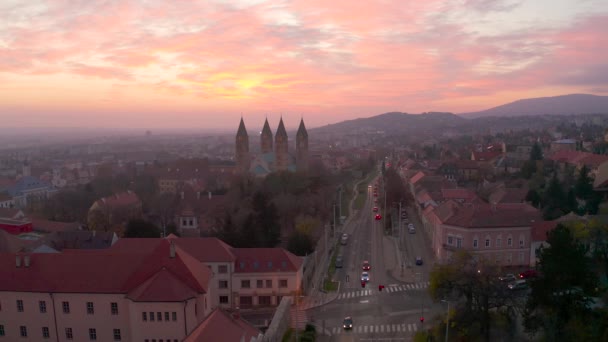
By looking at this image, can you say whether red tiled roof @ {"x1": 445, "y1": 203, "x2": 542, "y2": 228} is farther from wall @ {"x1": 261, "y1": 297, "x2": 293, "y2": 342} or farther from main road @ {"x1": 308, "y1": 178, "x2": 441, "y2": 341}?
wall @ {"x1": 261, "y1": 297, "x2": 293, "y2": 342}

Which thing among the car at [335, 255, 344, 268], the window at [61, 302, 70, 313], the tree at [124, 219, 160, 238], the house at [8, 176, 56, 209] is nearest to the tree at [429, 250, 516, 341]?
the car at [335, 255, 344, 268]

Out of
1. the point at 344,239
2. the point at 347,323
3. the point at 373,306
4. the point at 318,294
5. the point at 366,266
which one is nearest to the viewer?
the point at 347,323

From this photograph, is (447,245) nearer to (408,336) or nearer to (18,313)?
(408,336)

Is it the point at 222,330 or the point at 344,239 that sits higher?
the point at 222,330

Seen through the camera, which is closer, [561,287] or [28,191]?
[561,287]

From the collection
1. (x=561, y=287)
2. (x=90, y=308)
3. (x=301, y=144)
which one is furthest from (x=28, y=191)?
(x=561, y=287)

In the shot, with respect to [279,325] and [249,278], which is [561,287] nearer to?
[279,325]

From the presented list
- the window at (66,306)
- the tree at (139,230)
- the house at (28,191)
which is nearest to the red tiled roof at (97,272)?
the window at (66,306)

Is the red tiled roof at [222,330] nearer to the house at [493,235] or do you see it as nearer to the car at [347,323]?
the car at [347,323]

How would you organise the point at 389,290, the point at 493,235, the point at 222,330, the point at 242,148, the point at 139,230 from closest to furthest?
the point at 222,330, the point at 389,290, the point at 493,235, the point at 139,230, the point at 242,148
